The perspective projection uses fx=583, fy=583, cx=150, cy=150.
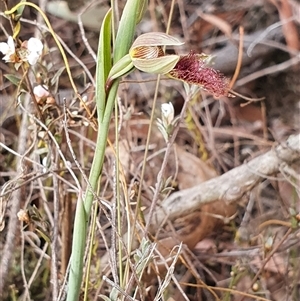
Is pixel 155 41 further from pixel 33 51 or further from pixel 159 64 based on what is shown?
pixel 33 51

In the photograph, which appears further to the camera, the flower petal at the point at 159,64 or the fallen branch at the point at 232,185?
the fallen branch at the point at 232,185

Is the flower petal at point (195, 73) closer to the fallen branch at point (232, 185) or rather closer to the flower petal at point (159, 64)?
the flower petal at point (159, 64)

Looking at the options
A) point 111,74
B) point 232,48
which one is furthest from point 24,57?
point 232,48

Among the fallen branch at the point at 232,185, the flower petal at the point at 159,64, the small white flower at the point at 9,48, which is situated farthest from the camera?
the fallen branch at the point at 232,185

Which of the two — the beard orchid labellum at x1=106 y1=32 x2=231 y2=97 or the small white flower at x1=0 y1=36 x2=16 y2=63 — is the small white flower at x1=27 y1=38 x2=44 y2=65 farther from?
the beard orchid labellum at x1=106 y1=32 x2=231 y2=97

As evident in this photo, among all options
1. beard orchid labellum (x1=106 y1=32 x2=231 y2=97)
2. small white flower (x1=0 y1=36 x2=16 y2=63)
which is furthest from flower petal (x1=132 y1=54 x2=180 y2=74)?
small white flower (x1=0 y1=36 x2=16 y2=63)

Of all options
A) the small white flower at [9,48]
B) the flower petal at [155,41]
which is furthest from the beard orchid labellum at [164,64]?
the small white flower at [9,48]

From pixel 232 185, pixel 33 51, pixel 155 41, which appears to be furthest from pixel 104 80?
pixel 232 185
